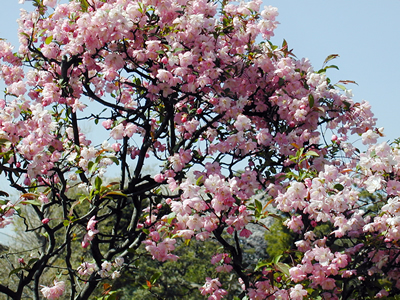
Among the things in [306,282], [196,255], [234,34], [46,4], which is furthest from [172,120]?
[196,255]

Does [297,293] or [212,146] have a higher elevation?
[212,146]

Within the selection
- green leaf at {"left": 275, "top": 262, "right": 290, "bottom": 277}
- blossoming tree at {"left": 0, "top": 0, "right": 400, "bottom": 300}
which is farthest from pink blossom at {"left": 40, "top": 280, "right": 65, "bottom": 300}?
green leaf at {"left": 275, "top": 262, "right": 290, "bottom": 277}

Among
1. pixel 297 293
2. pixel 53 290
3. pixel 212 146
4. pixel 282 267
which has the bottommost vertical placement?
pixel 297 293

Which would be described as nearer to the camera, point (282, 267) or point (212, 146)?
point (282, 267)

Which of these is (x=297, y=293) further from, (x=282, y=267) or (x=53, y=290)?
(x=53, y=290)

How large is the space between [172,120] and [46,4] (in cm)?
128

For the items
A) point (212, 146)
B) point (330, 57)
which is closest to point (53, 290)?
point (212, 146)

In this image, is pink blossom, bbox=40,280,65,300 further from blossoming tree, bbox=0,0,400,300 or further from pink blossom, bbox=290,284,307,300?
pink blossom, bbox=290,284,307,300

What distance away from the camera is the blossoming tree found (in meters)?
2.58

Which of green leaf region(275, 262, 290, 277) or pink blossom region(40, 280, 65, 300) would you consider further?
pink blossom region(40, 280, 65, 300)

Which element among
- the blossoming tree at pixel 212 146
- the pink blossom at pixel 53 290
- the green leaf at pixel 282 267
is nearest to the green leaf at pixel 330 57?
the blossoming tree at pixel 212 146

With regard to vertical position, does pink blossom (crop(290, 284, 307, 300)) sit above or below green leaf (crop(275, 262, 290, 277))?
below

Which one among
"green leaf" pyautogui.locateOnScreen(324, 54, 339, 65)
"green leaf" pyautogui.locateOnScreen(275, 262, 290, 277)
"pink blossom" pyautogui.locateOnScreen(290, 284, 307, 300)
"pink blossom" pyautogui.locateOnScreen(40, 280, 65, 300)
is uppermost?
"green leaf" pyautogui.locateOnScreen(324, 54, 339, 65)

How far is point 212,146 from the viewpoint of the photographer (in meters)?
3.23
